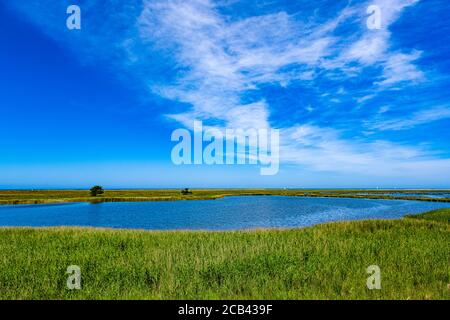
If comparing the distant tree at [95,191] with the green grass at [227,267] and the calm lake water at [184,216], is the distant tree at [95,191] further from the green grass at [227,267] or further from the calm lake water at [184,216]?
the green grass at [227,267]

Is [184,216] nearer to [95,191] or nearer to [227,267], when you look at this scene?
[227,267]

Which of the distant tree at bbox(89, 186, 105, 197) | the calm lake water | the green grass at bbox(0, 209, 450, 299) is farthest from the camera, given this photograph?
the distant tree at bbox(89, 186, 105, 197)

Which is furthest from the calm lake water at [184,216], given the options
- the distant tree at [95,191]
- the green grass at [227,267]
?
the distant tree at [95,191]

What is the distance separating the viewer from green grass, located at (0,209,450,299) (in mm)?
8461

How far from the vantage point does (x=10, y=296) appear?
841 cm

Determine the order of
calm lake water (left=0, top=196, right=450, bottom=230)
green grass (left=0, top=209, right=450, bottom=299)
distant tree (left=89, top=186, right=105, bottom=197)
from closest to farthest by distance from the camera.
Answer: green grass (left=0, top=209, right=450, bottom=299) < calm lake water (left=0, top=196, right=450, bottom=230) < distant tree (left=89, top=186, right=105, bottom=197)

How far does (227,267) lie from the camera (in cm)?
1082

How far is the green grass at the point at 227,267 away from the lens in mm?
8461

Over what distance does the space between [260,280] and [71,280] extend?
5990 millimetres

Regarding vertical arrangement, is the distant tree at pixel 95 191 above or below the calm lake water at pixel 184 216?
above

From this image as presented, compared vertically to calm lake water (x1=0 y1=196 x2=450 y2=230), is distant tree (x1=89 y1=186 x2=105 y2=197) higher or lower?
higher

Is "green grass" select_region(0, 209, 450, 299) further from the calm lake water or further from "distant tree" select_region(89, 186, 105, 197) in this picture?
"distant tree" select_region(89, 186, 105, 197)

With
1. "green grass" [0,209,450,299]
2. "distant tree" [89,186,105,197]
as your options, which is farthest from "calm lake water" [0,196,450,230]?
"distant tree" [89,186,105,197]
